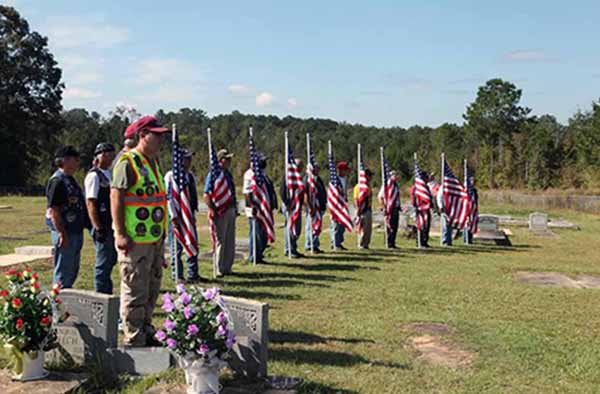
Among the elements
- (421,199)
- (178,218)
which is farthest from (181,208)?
(421,199)

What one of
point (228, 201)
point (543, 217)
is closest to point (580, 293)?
point (228, 201)

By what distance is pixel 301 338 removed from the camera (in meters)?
6.08

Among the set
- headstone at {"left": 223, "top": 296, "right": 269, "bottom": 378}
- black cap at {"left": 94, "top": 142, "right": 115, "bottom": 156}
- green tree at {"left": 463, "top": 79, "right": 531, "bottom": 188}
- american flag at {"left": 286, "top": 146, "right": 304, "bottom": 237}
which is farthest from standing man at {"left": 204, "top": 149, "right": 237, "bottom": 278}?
green tree at {"left": 463, "top": 79, "right": 531, "bottom": 188}

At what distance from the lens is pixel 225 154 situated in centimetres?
979

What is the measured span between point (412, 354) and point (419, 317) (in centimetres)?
149

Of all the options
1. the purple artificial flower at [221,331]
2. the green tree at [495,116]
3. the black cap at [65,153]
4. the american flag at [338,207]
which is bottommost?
the purple artificial flower at [221,331]

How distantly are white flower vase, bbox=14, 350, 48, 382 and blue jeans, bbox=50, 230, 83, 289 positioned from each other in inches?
61.8

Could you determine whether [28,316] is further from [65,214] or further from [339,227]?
[339,227]

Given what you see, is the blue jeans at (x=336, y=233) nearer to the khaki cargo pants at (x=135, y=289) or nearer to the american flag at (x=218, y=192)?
the american flag at (x=218, y=192)

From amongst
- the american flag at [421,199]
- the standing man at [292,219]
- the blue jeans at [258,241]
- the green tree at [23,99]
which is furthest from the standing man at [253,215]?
the green tree at [23,99]

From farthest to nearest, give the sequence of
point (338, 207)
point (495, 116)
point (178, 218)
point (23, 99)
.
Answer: point (495, 116)
point (23, 99)
point (338, 207)
point (178, 218)

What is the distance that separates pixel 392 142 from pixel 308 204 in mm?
51760

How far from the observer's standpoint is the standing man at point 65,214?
19.7 ft

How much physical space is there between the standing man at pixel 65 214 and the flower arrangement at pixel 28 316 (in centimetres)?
130
